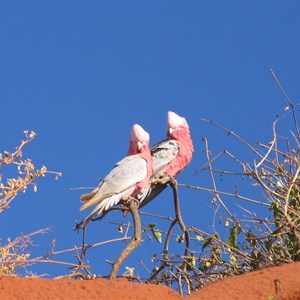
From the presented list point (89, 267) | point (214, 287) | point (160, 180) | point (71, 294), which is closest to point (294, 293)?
point (214, 287)

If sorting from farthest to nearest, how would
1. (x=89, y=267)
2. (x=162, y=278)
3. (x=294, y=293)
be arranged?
1. (x=162, y=278)
2. (x=89, y=267)
3. (x=294, y=293)

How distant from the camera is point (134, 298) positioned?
13.9ft

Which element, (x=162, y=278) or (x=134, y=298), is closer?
(x=134, y=298)

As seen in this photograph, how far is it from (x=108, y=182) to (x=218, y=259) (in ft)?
3.50

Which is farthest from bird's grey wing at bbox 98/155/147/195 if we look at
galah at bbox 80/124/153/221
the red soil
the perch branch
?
the red soil

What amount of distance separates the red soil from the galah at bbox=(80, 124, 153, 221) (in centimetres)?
154

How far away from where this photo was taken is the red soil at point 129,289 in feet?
13.6

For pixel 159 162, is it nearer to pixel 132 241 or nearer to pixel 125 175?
pixel 125 175

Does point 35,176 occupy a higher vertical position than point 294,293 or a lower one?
higher

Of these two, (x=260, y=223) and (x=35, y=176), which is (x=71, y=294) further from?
(x=260, y=223)

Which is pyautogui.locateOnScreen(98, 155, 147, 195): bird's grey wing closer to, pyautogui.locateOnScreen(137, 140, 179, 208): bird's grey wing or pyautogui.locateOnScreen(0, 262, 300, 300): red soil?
pyautogui.locateOnScreen(137, 140, 179, 208): bird's grey wing

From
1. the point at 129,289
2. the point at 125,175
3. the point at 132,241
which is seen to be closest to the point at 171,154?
the point at 125,175

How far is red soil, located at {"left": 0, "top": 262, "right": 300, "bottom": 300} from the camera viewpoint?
4.15 metres

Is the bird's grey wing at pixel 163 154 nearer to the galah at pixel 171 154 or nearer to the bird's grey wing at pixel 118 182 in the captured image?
the galah at pixel 171 154
